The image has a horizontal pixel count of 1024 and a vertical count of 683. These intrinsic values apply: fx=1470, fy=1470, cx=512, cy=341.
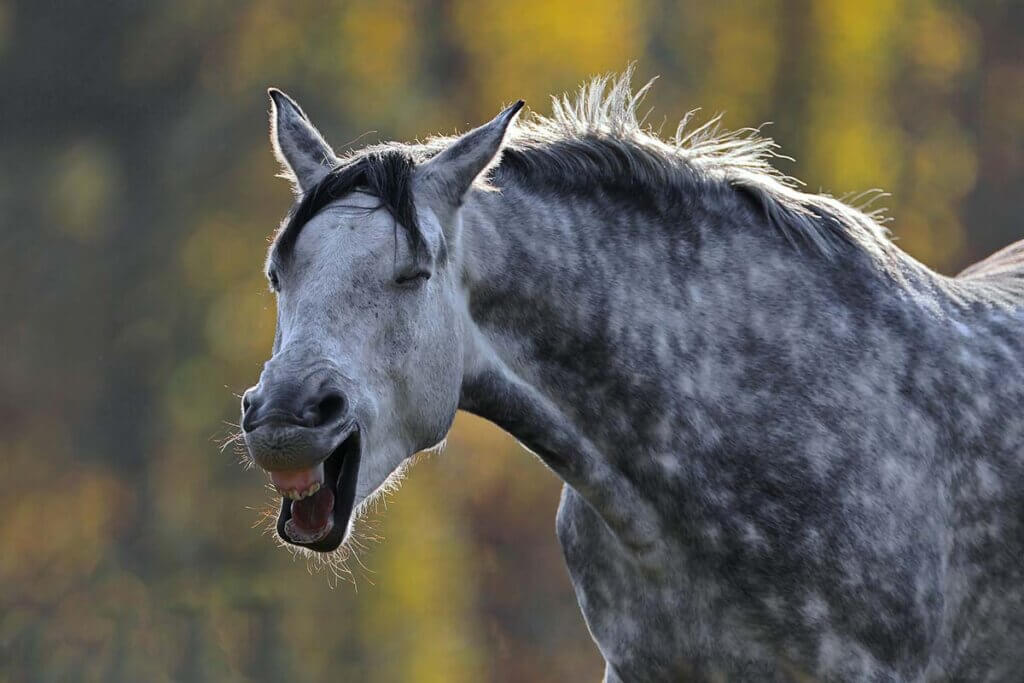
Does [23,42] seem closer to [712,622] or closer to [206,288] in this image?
[206,288]

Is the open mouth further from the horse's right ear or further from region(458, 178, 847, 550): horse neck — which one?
the horse's right ear

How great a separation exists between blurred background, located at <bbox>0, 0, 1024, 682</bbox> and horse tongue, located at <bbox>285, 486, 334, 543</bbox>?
8.48 meters

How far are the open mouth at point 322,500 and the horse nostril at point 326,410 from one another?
8 cm

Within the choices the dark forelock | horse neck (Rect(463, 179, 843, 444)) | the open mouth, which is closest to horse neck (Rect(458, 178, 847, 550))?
horse neck (Rect(463, 179, 843, 444))

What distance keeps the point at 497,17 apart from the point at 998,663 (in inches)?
487

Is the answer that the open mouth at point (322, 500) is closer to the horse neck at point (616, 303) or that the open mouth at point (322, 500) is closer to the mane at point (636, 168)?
the horse neck at point (616, 303)

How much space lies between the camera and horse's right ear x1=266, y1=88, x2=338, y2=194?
408cm

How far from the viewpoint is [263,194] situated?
A: 1451 cm

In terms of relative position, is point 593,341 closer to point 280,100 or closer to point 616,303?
point 616,303

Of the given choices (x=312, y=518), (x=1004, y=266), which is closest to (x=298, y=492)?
(x=312, y=518)

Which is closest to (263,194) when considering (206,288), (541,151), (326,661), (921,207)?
(206,288)

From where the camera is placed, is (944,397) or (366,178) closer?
(366,178)

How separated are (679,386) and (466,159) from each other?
865mm

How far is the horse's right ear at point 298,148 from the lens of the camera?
4.08 m
